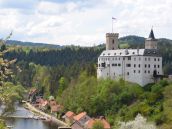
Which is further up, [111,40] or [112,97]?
[111,40]

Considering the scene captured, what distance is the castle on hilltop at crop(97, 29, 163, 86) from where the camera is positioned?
55.1m

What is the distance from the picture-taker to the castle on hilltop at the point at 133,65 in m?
55.1

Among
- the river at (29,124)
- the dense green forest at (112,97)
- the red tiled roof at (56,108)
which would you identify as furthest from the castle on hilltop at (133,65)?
the red tiled roof at (56,108)

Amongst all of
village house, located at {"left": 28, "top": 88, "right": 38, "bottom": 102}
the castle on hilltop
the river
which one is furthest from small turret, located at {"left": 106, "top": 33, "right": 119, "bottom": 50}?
village house, located at {"left": 28, "top": 88, "right": 38, "bottom": 102}

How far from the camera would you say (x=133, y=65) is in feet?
184

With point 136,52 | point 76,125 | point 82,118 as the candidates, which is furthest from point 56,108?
point 76,125

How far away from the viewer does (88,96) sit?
59.2 metres

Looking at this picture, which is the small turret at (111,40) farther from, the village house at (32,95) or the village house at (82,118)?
the village house at (32,95)

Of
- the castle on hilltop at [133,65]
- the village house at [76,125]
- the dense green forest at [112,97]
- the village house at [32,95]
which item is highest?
the castle on hilltop at [133,65]

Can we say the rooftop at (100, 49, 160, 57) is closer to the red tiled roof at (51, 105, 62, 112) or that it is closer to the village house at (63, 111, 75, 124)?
the village house at (63, 111, 75, 124)

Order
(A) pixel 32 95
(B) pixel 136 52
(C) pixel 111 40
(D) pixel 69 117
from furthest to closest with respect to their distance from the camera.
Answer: (A) pixel 32 95, (C) pixel 111 40, (D) pixel 69 117, (B) pixel 136 52

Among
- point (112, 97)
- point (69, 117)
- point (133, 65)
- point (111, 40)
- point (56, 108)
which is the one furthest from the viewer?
point (56, 108)

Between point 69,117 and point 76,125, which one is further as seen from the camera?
point 69,117

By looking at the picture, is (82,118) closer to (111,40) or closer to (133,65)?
(133,65)
